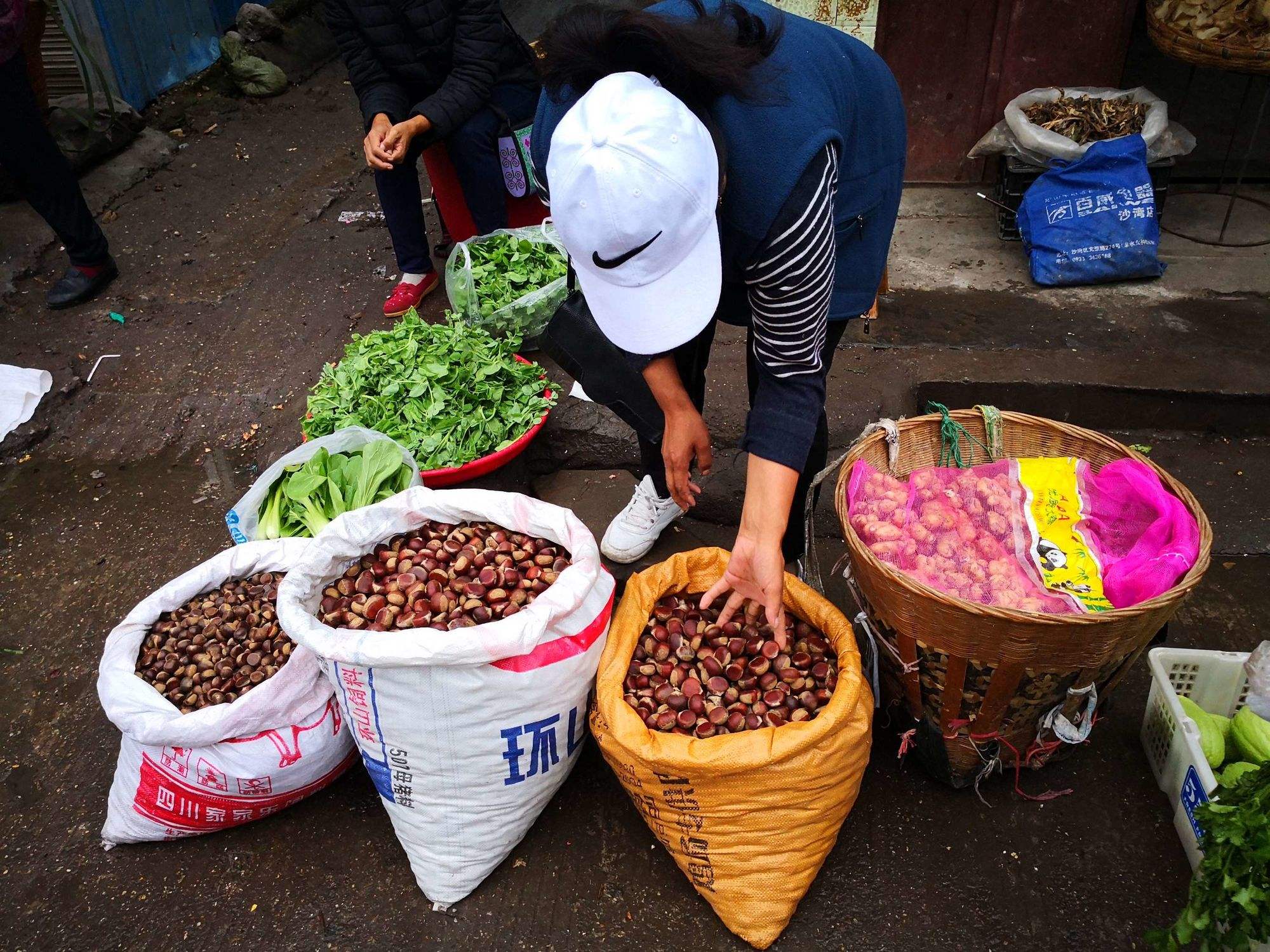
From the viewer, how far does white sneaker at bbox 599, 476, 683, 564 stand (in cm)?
261

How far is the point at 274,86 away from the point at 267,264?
2.59 metres

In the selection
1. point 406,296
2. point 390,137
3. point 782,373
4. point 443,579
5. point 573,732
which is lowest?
point 406,296

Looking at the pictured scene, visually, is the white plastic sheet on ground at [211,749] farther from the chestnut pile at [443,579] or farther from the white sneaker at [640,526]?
the white sneaker at [640,526]

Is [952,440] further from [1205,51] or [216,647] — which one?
[1205,51]

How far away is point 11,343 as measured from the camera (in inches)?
159

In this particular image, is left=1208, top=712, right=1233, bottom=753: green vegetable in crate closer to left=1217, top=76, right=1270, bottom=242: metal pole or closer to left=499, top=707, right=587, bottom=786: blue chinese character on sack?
left=499, top=707, right=587, bottom=786: blue chinese character on sack

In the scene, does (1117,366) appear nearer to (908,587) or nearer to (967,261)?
(967,261)

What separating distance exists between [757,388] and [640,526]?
0.68 m

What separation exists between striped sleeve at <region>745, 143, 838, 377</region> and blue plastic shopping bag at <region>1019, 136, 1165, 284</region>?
2.27 m

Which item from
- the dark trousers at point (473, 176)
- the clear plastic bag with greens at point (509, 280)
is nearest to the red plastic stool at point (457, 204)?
the dark trousers at point (473, 176)

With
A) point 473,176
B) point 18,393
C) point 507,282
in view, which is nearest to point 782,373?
point 507,282

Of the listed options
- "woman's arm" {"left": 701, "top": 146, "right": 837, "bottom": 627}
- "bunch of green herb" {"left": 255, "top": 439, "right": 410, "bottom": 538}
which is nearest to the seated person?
"bunch of green herb" {"left": 255, "top": 439, "right": 410, "bottom": 538}

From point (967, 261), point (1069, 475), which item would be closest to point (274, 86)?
point (967, 261)

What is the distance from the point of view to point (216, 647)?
2016 mm
